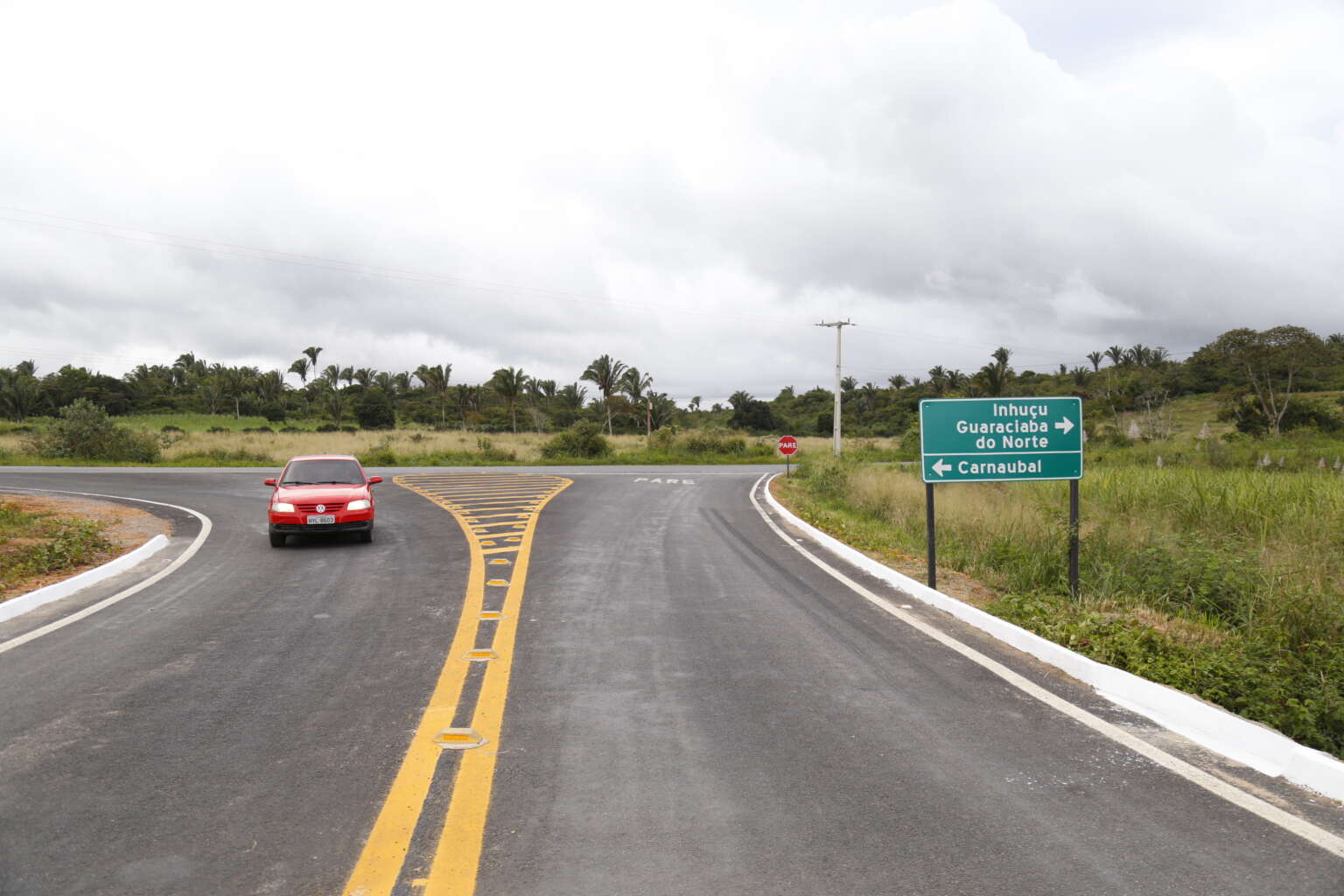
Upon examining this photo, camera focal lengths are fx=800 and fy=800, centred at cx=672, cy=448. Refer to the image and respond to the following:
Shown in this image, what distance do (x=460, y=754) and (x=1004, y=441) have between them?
6265mm

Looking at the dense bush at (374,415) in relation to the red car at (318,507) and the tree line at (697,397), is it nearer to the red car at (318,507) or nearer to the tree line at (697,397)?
the tree line at (697,397)

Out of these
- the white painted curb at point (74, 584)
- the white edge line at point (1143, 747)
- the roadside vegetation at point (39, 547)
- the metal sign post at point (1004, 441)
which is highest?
the metal sign post at point (1004, 441)

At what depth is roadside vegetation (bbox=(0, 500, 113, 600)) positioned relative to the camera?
914 cm

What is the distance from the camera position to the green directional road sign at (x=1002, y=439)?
8.07 meters

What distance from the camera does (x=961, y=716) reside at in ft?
16.0

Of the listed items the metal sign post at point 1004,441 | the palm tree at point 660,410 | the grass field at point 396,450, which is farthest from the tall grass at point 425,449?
the metal sign post at point 1004,441

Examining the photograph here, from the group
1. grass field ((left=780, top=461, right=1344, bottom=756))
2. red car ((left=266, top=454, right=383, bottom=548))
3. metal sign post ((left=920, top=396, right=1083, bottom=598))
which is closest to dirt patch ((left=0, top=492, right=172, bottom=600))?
red car ((left=266, top=454, right=383, bottom=548))

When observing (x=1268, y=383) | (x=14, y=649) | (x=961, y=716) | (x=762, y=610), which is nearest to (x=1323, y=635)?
(x=961, y=716)

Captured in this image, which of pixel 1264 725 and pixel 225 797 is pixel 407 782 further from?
pixel 1264 725

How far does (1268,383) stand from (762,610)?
54.7 m

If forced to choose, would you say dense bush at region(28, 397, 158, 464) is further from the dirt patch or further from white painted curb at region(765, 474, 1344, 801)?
white painted curb at region(765, 474, 1344, 801)

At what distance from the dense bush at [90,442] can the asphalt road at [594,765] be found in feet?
112

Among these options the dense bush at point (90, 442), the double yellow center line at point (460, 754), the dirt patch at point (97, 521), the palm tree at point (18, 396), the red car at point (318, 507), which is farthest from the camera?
the palm tree at point (18, 396)

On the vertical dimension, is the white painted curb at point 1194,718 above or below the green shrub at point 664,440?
below
